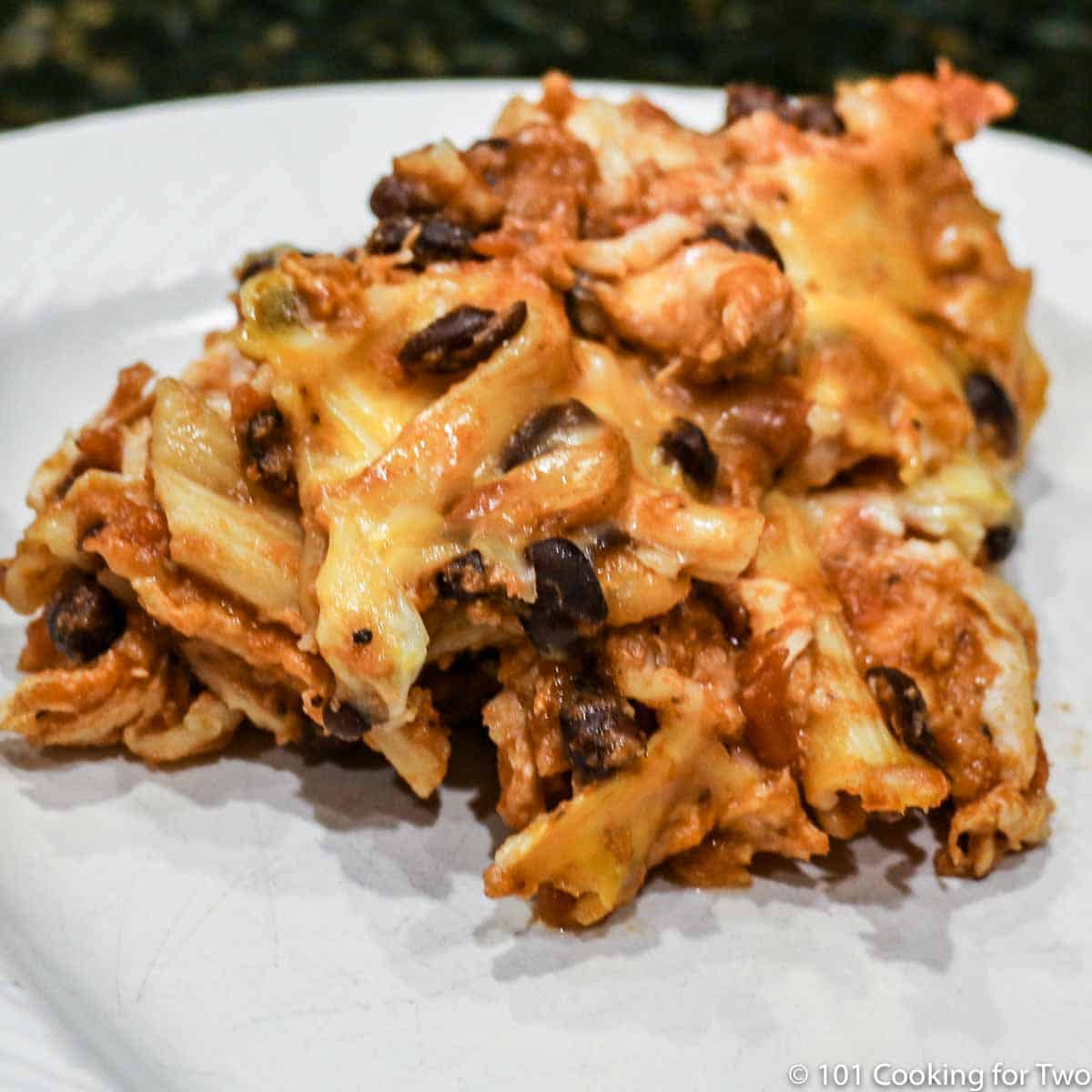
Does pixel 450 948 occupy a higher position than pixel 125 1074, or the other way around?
pixel 125 1074

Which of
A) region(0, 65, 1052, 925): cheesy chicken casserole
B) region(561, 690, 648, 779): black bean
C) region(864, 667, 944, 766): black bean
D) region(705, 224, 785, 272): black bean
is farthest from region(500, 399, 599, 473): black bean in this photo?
region(864, 667, 944, 766): black bean

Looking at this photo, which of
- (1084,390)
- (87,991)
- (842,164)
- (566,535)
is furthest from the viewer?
(1084,390)

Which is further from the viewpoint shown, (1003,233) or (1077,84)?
(1077,84)

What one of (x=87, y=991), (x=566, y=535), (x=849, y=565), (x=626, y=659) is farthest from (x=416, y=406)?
(x=87, y=991)

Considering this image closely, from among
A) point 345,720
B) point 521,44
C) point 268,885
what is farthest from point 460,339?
point 521,44

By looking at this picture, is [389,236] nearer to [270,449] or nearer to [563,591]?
[270,449]

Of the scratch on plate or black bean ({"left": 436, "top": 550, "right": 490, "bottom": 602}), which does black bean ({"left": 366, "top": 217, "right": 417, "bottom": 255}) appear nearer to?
black bean ({"left": 436, "top": 550, "right": 490, "bottom": 602})

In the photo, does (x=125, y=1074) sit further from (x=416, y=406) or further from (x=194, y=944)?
(x=416, y=406)

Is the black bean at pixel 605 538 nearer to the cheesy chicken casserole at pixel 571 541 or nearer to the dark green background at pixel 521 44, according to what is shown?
the cheesy chicken casserole at pixel 571 541
